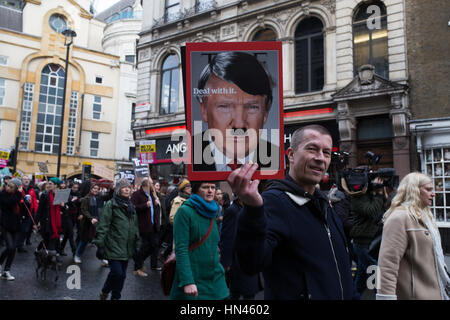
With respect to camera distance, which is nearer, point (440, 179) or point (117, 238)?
point (117, 238)

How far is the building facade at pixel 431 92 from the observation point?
478 inches

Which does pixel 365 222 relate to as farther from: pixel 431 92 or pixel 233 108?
pixel 431 92

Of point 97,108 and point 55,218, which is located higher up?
point 97,108

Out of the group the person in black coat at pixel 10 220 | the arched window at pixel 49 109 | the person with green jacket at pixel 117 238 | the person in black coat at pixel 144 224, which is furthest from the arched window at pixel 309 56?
the arched window at pixel 49 109

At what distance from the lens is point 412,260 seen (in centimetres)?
312

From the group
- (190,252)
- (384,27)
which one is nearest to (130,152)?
(384,27)

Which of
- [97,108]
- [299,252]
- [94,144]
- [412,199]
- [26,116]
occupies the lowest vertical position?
[299,252]

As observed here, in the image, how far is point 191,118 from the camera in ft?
6.71

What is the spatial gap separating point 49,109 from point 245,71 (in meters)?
37.2

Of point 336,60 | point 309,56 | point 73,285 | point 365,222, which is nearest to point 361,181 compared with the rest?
point 365,222

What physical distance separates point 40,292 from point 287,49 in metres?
13.6

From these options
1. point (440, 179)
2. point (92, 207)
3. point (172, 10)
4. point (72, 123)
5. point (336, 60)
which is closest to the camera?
point (92, 207)

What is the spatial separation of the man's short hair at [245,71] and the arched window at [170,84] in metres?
18.8

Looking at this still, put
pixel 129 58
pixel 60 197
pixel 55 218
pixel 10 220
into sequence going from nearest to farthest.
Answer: pixel 10 220 < pixel 55 218 < pixel 60 197 < pixel 129 58
